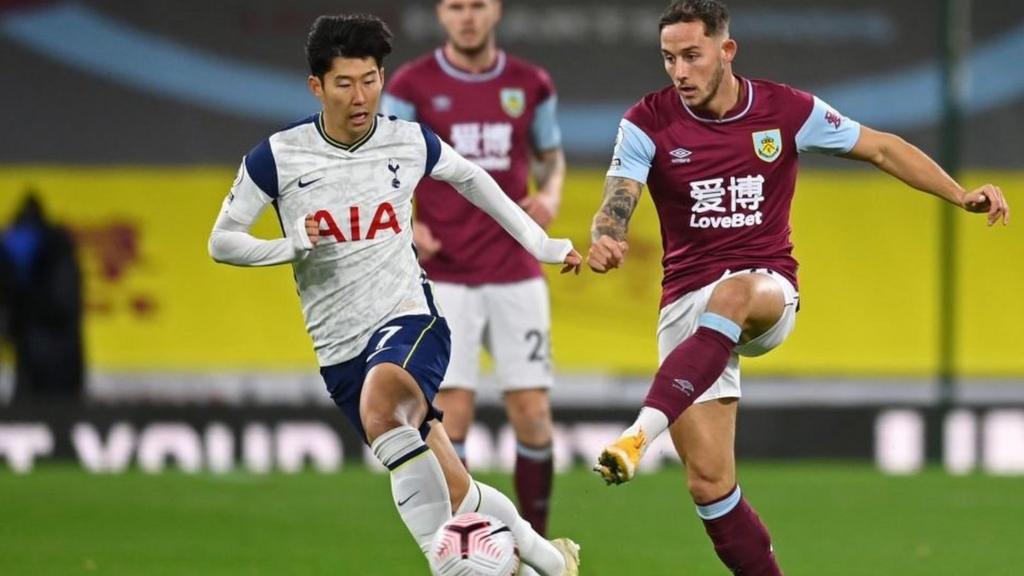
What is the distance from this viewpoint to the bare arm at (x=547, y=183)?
767 cm

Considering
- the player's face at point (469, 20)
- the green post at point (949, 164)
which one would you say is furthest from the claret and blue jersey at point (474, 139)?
the green post at point (949, 164)

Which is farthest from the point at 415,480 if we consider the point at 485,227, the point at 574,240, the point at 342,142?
the point at 574,240

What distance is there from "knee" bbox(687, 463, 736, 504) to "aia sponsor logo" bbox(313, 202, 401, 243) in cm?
115

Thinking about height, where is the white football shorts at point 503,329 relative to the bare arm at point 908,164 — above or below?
below

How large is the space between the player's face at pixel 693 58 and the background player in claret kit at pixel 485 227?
1781 mm

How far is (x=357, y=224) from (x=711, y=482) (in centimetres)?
129

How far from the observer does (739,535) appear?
6008mm

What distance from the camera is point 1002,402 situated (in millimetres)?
11180

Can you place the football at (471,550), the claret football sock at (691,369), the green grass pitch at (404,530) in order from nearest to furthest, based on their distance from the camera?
1. the football at (471,550)
2. the claret football sock at (691,369)
3. the green grass pitch at (404,530)

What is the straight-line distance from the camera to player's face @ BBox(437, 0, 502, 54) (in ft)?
25.7

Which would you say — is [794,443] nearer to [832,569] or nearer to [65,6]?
[832,569]

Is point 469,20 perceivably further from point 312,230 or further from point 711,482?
point 711,482

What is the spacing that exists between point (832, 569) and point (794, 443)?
3997mm

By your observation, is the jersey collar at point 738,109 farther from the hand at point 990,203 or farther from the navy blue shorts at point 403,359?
the navy blue shorts at point 403,359
